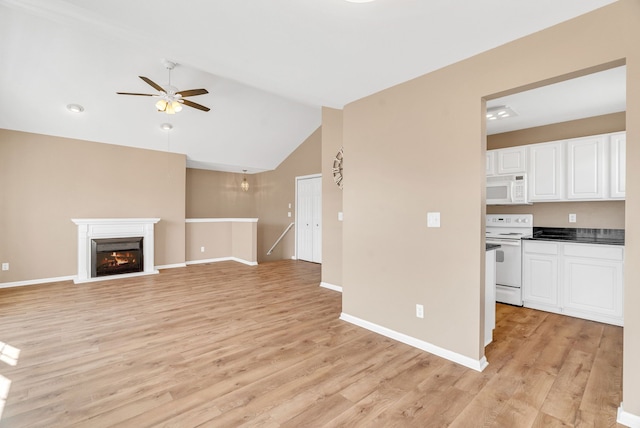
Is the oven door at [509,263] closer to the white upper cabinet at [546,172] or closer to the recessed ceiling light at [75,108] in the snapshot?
the white upper cabinet at [546,172]

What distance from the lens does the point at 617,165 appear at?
128 inches

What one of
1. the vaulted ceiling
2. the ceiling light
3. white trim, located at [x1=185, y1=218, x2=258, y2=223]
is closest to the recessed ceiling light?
the vaulted ceiling

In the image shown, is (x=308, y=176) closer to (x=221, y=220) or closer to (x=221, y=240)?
(x=221, y=220)

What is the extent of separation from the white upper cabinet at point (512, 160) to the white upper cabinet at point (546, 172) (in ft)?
0.26

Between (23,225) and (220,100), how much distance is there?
387 cm

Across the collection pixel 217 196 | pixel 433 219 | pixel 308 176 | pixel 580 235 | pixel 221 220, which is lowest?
pixel 580 235

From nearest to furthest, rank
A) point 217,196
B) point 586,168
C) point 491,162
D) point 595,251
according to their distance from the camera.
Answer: point 595,251, point 586,168, point 491,162, point 217,196

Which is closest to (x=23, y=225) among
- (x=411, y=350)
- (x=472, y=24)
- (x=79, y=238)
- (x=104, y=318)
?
(x=79, y=238)

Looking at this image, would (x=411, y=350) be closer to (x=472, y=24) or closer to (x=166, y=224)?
(x=472, y=24)

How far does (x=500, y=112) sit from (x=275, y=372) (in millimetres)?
3666

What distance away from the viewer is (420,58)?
2.31 m

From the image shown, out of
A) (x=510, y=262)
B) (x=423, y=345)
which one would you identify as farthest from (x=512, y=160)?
(x=423, y=345)

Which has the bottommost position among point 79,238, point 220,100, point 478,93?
point 79,238

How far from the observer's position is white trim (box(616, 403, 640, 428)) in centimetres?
163
